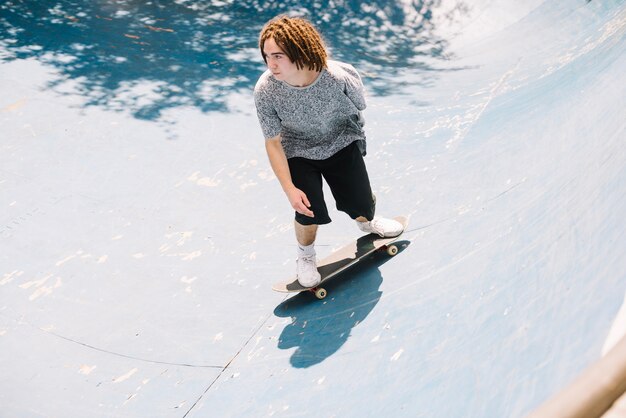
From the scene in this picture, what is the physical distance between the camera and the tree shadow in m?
5.52

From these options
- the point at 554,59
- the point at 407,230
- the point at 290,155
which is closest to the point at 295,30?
the point at 290,155

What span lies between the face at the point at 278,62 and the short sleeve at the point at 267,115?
0.52ft

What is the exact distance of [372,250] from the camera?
339cm

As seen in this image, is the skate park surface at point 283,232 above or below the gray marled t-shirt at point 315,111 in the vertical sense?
below

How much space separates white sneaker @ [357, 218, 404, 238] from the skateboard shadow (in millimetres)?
141

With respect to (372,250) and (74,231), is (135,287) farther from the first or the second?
(372,250)

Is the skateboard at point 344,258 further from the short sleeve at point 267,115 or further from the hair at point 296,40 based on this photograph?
the hair at point 296,40

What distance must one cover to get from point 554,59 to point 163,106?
12.6 feet

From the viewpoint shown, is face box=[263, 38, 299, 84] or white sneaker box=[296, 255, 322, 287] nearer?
face box=[263, 38, 299, 84]

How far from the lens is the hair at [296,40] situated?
2.46m

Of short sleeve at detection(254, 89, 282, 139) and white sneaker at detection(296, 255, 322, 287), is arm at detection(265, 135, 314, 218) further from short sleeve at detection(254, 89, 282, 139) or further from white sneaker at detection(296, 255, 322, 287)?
white sneaker at detection(296, 255, 322, 287)

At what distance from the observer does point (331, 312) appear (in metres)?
3.15

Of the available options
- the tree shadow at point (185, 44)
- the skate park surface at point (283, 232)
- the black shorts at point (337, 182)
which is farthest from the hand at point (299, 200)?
the tree shadow at point (185, 44)

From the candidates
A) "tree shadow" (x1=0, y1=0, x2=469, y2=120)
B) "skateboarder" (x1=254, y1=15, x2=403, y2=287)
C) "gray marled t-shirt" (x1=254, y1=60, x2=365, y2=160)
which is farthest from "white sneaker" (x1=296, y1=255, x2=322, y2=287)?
"tree shadow" (x1=0, y1=0, x2=469, y2=120)
